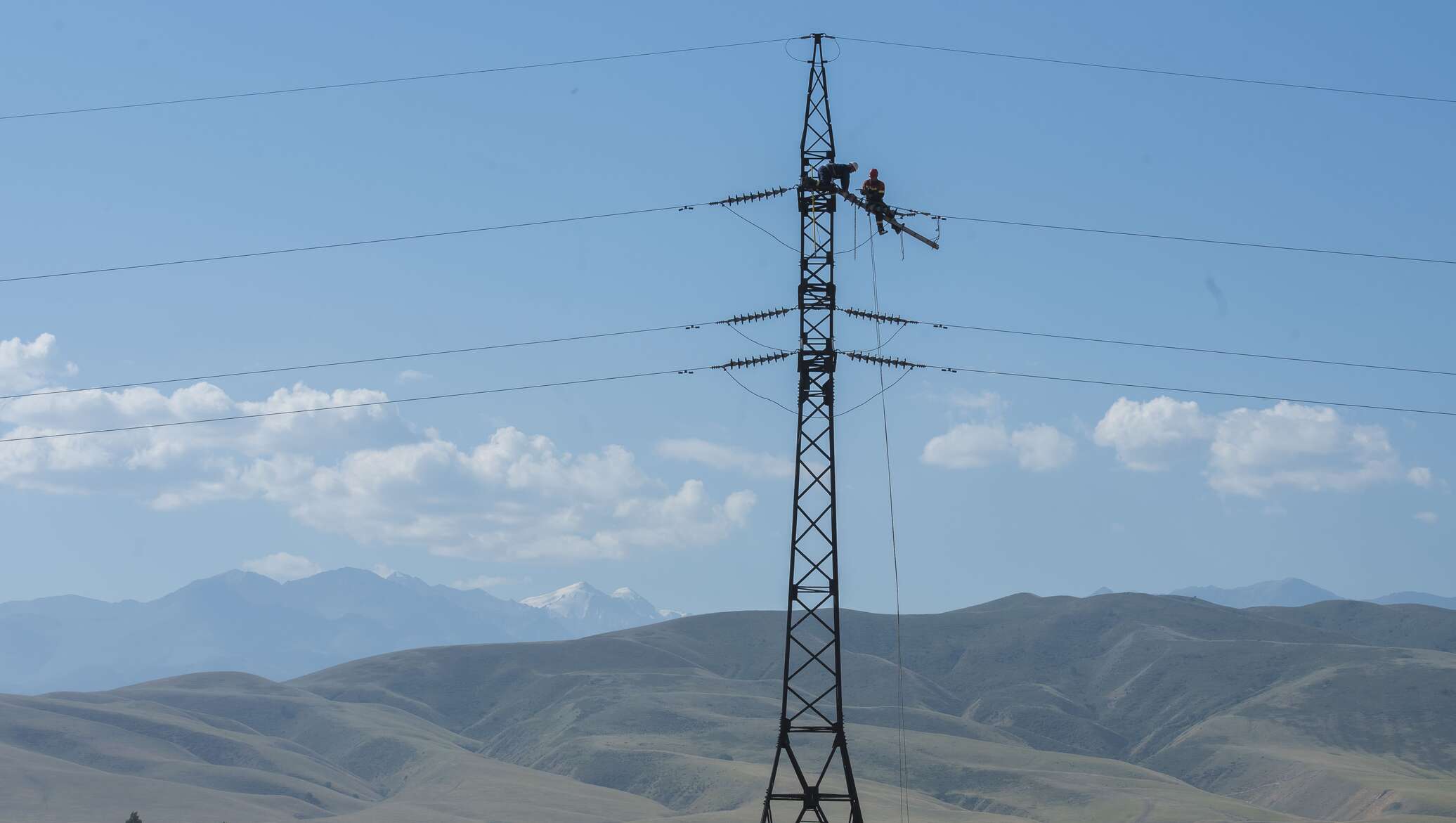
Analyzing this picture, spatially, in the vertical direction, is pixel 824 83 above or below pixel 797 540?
above

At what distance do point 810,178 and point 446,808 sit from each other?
15148 centimetres

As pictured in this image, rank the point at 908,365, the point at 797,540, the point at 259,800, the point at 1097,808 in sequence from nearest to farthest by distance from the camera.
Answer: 1. the point at 797,540
2. the point at 908,365
3. the point at 1097,808
4. the point at 259,800

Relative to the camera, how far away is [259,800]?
622ft

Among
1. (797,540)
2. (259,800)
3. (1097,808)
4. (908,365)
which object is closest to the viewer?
(797,540)

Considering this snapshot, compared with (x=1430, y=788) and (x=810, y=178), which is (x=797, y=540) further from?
(x=1430, y=788)

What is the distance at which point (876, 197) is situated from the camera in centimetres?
4634

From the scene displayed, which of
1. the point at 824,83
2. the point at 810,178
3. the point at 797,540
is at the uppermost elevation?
the point at 824,83

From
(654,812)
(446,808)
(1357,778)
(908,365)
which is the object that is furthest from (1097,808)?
(908,365)

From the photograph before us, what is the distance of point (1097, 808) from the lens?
6934 inches

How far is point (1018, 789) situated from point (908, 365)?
15557cm

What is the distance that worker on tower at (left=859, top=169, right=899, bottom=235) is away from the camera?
152 feet

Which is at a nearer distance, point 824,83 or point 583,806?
point 824,83

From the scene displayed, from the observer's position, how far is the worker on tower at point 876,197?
46.3 metres

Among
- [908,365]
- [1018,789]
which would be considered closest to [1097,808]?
[1018,789]
